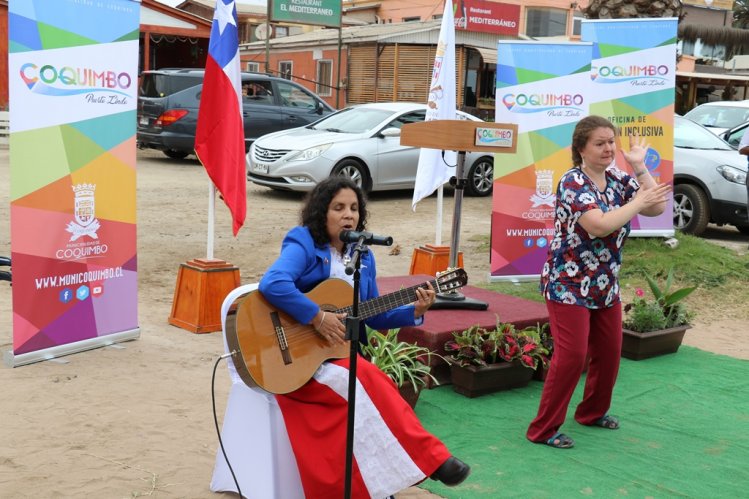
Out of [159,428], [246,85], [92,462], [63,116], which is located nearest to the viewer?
[92,462]

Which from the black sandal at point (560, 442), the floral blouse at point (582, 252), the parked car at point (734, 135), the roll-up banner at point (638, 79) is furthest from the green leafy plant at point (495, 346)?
the parked car at point (734, 135)

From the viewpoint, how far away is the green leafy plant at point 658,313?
649cm

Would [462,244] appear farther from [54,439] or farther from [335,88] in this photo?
[335,88]

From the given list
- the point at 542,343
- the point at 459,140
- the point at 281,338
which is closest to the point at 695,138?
the point at 542,343

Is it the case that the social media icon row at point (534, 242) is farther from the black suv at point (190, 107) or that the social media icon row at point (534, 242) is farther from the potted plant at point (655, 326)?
the black suv at point (190, 107)

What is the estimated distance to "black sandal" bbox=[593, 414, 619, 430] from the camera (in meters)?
4.89

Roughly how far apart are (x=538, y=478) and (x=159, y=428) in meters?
1.98

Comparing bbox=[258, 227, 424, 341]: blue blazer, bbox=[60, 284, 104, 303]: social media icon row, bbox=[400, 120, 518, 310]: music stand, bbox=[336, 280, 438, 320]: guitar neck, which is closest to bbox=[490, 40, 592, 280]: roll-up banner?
bbox=[400, 120, 518, 310]: music stand

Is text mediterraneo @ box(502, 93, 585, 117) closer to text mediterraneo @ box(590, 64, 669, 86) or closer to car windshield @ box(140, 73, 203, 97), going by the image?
text mediterraneo @ box(590, 64, 669, 86)

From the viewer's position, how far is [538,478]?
4.15 meters

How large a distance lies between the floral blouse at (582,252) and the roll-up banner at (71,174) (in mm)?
3001

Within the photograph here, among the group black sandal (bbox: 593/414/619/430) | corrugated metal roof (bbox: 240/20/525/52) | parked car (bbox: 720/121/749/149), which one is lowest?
black sandal (bbox: 593/414/619/430)

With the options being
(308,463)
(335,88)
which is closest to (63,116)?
(308,463)

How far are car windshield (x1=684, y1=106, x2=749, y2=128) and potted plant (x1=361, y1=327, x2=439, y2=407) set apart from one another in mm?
10685
